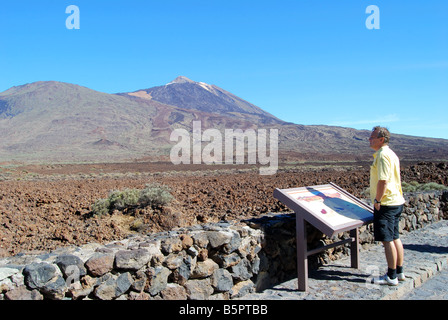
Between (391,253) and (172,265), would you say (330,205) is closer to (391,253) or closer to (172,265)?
(391,253)

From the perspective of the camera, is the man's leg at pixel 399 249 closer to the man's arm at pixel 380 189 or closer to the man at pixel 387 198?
the man at pixel 387 198

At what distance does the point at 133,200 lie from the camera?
8.63m

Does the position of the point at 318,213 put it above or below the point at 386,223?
above

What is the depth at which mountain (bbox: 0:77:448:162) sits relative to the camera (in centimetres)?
6893

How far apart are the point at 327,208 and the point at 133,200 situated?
5475 mm

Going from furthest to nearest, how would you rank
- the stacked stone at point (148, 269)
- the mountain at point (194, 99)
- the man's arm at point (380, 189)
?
the mountain at point (194, 99) → the man's arm at point (380, 189) → the stacked stone at point (148, 269)

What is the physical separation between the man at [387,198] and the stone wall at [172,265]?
45.5 inches

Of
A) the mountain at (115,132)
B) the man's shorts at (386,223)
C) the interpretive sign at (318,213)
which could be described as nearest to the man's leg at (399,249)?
the man's shorts at (386,223)

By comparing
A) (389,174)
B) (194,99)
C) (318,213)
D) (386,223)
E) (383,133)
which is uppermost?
(194,99)

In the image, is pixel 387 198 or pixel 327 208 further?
pixel 327 208

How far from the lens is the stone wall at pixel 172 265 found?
3039 millimetres

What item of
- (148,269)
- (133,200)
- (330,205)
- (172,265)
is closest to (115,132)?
(133,200)

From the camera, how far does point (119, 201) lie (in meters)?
8.66
